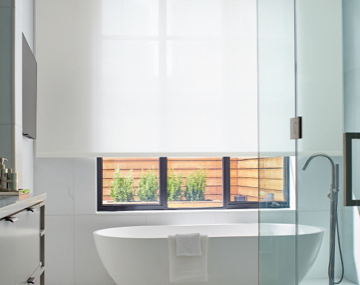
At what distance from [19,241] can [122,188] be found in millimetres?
2411

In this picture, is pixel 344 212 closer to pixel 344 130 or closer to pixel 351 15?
pixel 344 130

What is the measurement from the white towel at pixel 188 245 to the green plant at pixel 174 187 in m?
0.95

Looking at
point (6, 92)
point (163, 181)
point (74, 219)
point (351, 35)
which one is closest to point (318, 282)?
point (351, 35)

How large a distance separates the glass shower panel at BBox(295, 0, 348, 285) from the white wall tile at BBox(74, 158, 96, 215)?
2.47 meters

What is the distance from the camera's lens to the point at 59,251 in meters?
3.48

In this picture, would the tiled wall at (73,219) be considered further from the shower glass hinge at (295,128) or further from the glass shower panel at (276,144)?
the shower glass hinge at (295,128)

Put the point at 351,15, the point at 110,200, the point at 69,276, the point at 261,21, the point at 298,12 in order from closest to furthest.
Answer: the point at 351,15 < the point at 298,12 < the point at 261,21 < the point at 69,276 < the point at 110,200

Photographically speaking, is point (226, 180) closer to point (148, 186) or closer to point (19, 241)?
point (148, 186)

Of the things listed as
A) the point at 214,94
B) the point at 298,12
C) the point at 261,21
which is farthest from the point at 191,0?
the point at 298,12

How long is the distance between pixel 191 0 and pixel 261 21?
6.57 ft

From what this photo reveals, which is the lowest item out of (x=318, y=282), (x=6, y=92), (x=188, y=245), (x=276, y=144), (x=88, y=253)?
(x=88, y=253)

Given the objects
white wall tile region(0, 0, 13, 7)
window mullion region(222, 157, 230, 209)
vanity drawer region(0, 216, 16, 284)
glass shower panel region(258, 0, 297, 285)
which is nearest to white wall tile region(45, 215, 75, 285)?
window mullion region(222, 157, 230, 209)

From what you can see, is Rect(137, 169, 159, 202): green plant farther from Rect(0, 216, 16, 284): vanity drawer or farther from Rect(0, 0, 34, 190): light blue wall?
Rect(0, 216, 16, 284): vanity drawer

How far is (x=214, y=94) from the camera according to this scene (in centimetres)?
366
